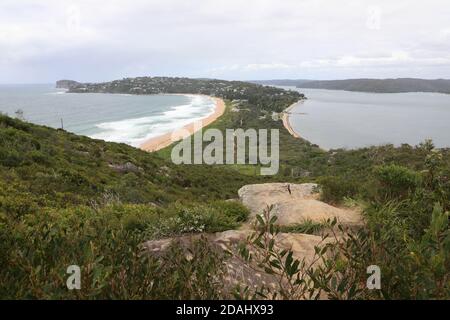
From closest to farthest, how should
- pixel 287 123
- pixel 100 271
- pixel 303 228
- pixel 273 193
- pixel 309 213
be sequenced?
pixel 100 271, pixel 303 228, pixel 309 213, pixel 273 193, pixel 287 123

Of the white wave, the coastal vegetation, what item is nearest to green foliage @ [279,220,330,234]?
the coastal vegetation

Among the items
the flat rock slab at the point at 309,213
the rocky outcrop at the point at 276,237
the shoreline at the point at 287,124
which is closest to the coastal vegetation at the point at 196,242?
the rocky outcrop at the point at 276,237

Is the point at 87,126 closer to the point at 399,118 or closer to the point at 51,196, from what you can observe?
the point at 51,196

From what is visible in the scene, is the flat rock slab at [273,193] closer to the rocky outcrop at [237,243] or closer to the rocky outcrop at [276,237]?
the rocky outcrop at [276,237]

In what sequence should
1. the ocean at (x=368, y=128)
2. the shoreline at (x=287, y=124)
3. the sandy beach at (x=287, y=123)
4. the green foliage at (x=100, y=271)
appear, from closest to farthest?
the green foliage at (x=100, y=271) < the ocean at (x=368, y=128) < the shoreline at (x=287, y=124) < the sandy beach at (x=287, y=123)

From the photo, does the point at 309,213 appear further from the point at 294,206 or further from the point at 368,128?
the point at 368,128

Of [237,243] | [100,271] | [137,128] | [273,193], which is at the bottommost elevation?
[137,128]

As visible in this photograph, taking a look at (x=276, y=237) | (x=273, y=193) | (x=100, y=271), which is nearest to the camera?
(x=100, y=271)

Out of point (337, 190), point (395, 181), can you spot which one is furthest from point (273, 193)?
point (395, 181)

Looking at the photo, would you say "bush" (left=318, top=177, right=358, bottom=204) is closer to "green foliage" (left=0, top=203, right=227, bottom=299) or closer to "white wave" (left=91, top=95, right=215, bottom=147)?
"green foliage" (left=0, top=203, right=227, bottom=299)

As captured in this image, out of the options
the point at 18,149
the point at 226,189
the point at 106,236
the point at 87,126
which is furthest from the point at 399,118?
the point at 106,236

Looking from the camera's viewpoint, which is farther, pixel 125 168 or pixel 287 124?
pixel 287 124
